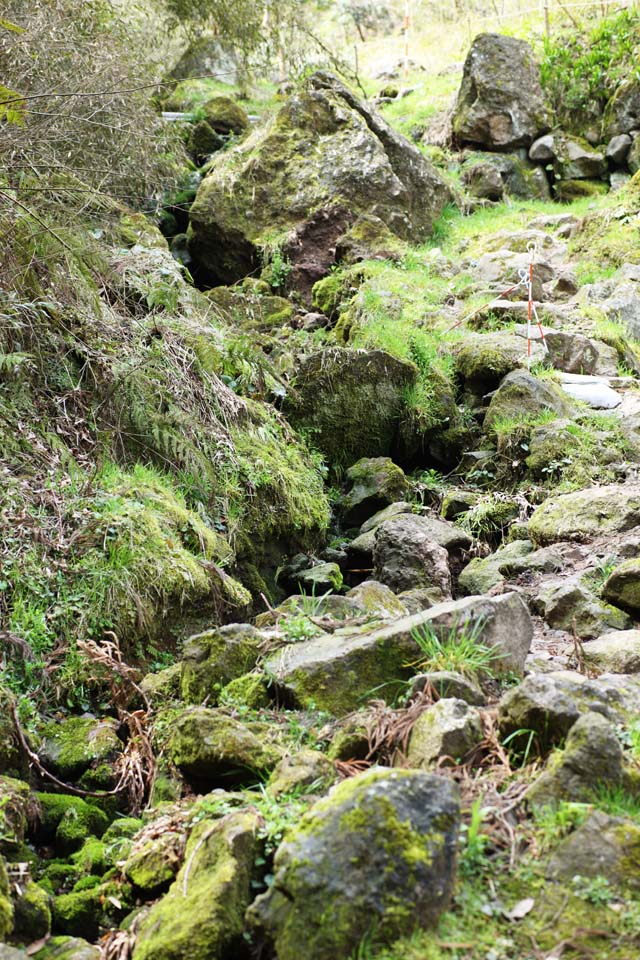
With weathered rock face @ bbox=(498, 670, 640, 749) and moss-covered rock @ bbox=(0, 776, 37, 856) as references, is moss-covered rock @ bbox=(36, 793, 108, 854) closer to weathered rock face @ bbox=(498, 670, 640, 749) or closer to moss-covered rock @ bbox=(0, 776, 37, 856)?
moss-covered rock @ bbox=(0, 776, 37, 856)

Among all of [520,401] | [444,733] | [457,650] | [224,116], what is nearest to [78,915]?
[444,733]

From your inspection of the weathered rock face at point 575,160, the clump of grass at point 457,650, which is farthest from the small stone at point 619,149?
the clump of grass at point 457,650

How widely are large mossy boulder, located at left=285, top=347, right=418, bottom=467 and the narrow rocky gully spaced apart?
25 millimetres

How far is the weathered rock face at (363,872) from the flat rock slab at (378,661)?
107 cm

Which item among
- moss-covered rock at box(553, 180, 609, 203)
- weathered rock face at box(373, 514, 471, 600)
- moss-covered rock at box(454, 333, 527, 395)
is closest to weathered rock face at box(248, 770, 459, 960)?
weathered rock face at box(373, 514, 471, 600)

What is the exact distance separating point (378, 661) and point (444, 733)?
623 mm

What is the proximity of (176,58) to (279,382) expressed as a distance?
31.4 ft

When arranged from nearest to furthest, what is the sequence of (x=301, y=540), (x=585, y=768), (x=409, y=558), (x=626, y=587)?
(x=585, y=768)
(x=626, y=587)
(x=409, y=558)
(x=301, y=540)

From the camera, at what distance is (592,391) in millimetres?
8148

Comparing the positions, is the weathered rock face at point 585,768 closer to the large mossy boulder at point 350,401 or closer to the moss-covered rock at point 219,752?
the moss-covered rock at point 219,752

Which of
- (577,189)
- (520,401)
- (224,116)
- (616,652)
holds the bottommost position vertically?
(577,189)

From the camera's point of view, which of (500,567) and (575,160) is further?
(575,160)

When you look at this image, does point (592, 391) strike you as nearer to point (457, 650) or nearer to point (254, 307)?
point (254, 307)

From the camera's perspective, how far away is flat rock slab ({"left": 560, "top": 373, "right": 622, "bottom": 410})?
802 cm
